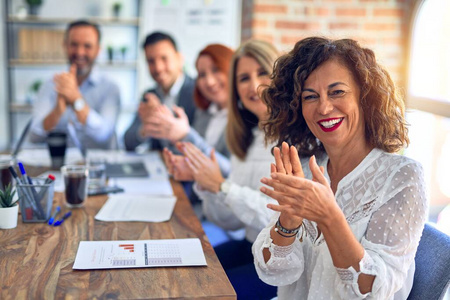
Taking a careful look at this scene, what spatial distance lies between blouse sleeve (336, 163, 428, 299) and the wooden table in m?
0.29

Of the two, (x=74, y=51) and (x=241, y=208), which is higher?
(x=74, y=51)

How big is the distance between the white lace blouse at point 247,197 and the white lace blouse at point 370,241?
40 cm

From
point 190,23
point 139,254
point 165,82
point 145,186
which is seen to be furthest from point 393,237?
point 190,23

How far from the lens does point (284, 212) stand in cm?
116

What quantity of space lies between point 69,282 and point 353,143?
0.77m

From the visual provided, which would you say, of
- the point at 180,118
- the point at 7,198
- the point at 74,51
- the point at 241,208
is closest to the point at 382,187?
the point at 241,208

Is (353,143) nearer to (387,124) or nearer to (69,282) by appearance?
(387,124)

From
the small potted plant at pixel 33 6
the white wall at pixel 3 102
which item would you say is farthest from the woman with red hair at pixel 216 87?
the white wall at pixel 3 102

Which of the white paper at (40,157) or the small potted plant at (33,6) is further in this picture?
the small potted plant at (33,6)

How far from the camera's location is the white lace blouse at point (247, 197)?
1.75 meters

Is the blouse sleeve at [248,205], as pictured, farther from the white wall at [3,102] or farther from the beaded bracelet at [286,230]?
the white wall at [3,102]

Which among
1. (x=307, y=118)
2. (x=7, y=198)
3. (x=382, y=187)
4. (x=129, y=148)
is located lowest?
(x=129, y=148)

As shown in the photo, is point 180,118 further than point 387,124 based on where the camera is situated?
Yes

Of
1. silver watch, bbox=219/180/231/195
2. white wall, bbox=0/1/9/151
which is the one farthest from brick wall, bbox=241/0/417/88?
white wall, bbox=0/1/9/151
